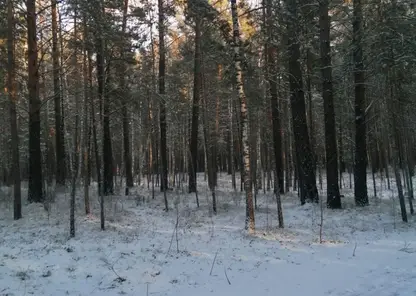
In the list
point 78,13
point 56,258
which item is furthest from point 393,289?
point 78,13

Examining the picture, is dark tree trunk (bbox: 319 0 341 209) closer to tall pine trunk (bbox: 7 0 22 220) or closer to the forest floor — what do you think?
the forest floor

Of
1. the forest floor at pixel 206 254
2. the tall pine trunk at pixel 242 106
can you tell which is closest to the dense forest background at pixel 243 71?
the tall pine trunk at pixel 242 106

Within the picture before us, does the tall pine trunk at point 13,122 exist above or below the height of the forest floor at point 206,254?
above

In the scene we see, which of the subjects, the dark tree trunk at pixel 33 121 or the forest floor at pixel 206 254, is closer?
the forest floor at pixel 206 254

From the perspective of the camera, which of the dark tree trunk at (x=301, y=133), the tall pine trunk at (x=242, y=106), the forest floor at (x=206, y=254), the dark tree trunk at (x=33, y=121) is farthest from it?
the dark tree trunk at (x=301, y=133)

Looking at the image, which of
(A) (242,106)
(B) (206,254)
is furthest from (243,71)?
(B) (206,254)

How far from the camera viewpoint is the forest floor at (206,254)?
7.38 m

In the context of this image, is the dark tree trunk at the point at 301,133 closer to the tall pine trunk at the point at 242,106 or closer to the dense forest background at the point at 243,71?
the dense forest background at the point at 243,71

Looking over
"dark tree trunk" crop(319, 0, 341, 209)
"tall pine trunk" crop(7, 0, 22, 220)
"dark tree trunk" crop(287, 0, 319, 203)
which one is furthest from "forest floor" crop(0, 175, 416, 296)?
"dark tree trunk" crop(287, 0, 319, 203)

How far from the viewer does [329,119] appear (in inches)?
598

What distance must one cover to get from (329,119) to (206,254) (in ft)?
28.2

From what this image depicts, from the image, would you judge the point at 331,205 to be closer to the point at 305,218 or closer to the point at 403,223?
the point at 305,218

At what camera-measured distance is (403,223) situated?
12.2 metres

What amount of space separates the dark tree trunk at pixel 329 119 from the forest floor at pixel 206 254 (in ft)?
2.44
